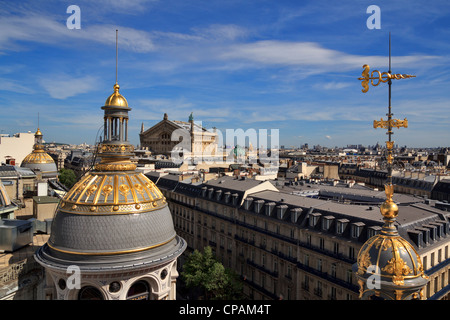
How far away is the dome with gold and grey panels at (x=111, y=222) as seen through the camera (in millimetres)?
17828

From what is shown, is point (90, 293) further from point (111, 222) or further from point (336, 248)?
point (336, 248)

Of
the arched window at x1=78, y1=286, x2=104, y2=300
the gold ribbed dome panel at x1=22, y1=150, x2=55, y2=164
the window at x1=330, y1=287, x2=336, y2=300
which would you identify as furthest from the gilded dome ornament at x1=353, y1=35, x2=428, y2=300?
the gold ribbed dome panel at x1=22, y1=150, x2=55, y2=164

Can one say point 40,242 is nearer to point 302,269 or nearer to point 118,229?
point 118,229

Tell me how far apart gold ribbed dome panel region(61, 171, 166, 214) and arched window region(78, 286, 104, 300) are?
3968 mm

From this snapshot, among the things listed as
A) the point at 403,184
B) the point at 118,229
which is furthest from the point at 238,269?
the point at 403,184

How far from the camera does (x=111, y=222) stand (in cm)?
1827

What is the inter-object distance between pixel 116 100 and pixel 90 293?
437 inches

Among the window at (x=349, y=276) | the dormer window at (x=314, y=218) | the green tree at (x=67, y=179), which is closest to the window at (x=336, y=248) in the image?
the window at (x=349, y=276)

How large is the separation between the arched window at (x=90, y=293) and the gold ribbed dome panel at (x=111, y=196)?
397 centimetres

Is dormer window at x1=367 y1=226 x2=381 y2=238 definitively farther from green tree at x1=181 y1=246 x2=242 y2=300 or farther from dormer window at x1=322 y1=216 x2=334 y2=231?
green tree at x1=181 y1=246 x2=242 y2=300

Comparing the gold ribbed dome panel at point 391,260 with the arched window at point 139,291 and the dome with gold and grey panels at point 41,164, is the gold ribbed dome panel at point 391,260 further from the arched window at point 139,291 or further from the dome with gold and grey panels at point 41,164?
the dome with gold and grey panels at point 41,164

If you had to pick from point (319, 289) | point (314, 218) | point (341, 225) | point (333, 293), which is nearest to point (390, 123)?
point (341, 225)

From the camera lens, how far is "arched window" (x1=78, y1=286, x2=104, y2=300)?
1791 cm
